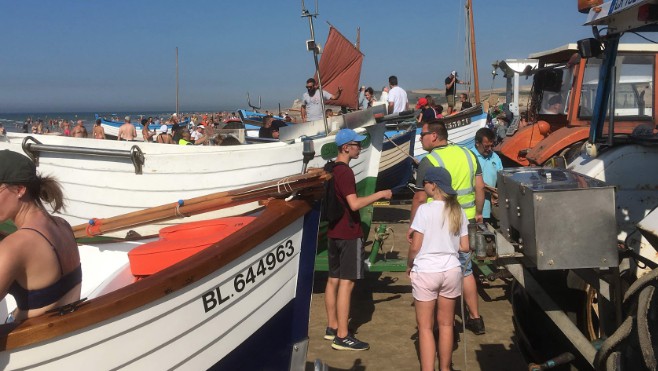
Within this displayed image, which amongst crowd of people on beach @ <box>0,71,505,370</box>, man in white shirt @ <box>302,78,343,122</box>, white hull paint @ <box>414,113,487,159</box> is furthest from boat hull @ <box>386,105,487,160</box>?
crowd of people on beach @ <box>0,71,505,370</box>

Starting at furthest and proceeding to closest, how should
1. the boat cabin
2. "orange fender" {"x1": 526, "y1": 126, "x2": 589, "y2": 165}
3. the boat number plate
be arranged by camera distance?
1. "orange fender" {"x1": 526, "y1": 126, "x2": 589, "y2": 165}
2. the boat cabin
3. the boat number plate

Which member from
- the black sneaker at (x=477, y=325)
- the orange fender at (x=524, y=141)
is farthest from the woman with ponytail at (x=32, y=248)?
the orange fender at (x=524, y=141)

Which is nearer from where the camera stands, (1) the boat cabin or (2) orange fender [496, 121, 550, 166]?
(1) the boat cabin

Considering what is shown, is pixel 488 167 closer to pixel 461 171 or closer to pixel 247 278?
pixel 461 171

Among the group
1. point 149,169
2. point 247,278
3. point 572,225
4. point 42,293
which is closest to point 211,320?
point 247,278

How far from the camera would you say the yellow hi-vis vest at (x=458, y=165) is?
17.4 feet

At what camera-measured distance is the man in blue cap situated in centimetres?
526

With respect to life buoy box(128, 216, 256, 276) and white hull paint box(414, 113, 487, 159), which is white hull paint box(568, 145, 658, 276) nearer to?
life buoy box(128, 216, 256, 276)

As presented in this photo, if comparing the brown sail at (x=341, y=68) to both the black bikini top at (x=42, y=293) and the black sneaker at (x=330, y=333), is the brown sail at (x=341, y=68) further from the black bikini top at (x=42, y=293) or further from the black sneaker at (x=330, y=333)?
the black bikini top at (x=42, y=293)

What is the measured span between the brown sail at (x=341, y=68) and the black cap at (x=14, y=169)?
35.4ft

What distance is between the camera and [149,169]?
249 inches

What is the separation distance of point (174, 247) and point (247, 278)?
0.49 metres

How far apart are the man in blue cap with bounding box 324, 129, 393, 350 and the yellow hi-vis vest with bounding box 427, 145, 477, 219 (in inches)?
26.2

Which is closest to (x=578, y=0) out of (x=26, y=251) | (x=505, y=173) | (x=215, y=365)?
(x=505, y=173)
